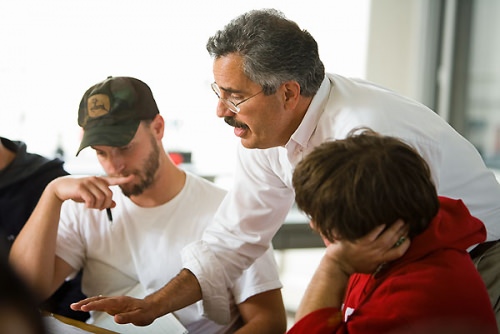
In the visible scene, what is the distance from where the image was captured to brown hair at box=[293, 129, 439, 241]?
861 mm

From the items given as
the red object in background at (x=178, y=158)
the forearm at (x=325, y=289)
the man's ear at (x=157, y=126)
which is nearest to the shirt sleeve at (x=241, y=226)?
the man's ear at (x=157, y=126)

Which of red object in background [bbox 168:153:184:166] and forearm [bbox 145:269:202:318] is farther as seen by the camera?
red object in background [bbox 168:153:184:166]

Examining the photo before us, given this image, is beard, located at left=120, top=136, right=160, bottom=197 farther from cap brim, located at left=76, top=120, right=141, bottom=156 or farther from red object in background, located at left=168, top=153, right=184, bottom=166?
red object in background, located at left=168, top=153, right=184, bottom=166

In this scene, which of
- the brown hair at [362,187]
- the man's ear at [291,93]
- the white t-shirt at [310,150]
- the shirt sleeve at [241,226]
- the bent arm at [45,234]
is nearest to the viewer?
the brown hair at [362,187]

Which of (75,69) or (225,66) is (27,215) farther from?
(75,69)

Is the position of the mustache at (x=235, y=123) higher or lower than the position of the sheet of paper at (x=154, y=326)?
higher

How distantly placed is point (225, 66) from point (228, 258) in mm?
446

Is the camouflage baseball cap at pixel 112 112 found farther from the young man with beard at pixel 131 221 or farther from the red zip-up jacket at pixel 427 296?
the red zip-up jacket at pixel 427 296

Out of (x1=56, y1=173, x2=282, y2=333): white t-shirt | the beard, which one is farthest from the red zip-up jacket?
the beard

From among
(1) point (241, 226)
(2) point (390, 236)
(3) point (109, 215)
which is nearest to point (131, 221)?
(3) point (109, 215)

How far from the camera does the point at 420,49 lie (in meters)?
4.21

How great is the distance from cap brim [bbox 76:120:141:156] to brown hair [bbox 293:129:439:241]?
0.84 meters

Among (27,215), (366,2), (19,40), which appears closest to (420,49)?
(366,2)

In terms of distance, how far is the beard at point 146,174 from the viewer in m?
1.69
